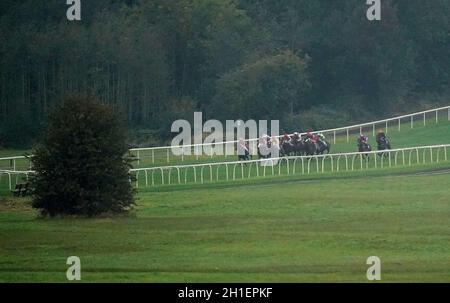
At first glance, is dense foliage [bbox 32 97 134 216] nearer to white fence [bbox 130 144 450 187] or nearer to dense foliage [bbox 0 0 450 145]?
white fence [bbox 130 144 450 187]

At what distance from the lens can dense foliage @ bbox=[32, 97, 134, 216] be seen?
135 ft

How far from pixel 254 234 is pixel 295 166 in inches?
831

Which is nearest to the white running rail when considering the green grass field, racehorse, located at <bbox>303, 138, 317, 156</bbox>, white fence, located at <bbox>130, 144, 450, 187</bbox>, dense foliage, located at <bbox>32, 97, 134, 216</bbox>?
racehorse, located at <bbox>303, 138, 317, 156</bbox>

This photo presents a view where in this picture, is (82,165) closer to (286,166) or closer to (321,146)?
(286,166)

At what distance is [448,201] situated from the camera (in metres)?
44.0

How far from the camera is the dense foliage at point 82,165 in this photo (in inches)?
1619

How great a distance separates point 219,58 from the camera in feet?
263

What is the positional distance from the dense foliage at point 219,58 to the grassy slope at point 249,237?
2697 cm

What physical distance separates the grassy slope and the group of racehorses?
31.3 ft

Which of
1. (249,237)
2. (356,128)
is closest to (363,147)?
(356,128)

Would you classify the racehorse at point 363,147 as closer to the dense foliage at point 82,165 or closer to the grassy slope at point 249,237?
the grassy slope at point 249,237

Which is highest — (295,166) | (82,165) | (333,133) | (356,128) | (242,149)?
(356,128)

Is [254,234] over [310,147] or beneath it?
beneath
